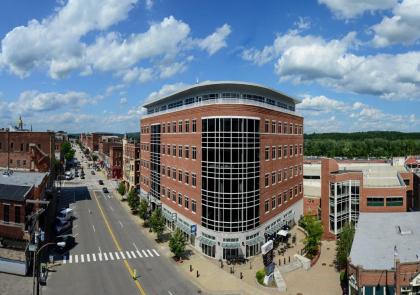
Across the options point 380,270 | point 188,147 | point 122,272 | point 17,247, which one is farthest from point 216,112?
point 17,247

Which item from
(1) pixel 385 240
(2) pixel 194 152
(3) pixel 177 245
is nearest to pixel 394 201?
(1) pixel 385 240

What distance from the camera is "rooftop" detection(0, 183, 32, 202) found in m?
44.9

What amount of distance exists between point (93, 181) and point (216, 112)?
91.3 m

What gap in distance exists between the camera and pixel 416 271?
31.2m

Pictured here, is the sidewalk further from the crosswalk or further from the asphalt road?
the crosswalk

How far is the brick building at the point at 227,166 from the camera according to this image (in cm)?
4706

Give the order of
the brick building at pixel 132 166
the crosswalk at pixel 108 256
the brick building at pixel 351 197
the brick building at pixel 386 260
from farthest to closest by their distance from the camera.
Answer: the brick building at pixel 132 166, the brick building at pixel 351 197, the crosswalk at pixel 108 256, the brick building at pixel 386 260

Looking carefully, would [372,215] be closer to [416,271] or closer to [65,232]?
[416,271]

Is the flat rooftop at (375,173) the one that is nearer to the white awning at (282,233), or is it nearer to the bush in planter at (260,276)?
the white awning at (282,233)

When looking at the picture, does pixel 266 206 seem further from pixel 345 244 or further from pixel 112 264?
pixel 112 264

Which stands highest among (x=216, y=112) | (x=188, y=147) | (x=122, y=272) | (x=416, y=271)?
(x=216, y=112)

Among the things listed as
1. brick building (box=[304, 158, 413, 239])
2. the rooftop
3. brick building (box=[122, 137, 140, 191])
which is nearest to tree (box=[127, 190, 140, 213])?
brick building (box=[122, 137, 140, 191])

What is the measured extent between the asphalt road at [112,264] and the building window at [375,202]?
32532mm

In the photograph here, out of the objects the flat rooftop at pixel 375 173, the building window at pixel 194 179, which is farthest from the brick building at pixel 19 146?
the flat rooftop at pixel 375 173
